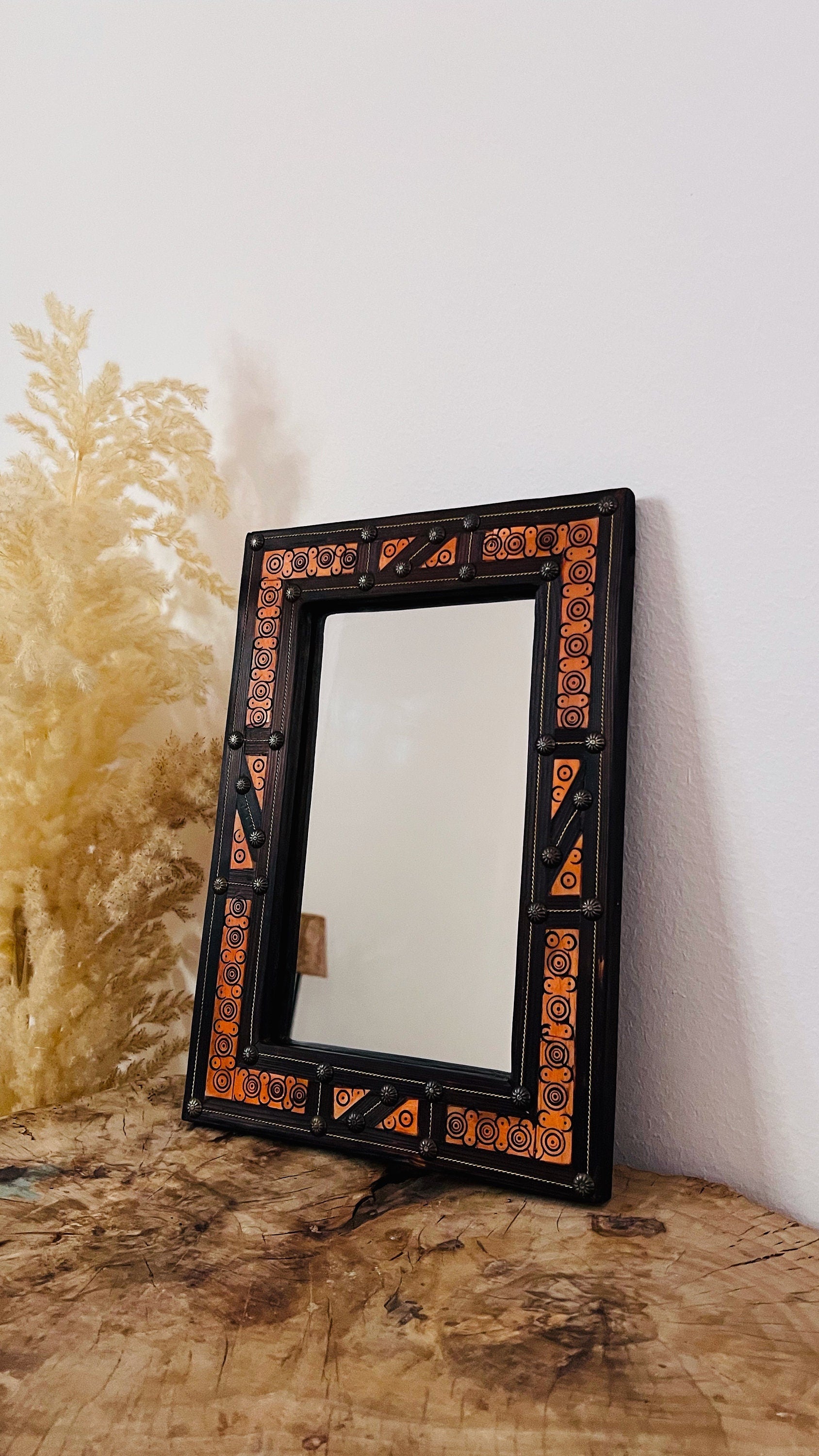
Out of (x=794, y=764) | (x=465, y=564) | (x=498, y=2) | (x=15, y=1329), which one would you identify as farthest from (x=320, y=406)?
(x=15, y=1329)

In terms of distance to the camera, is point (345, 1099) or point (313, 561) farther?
point (313, 561)

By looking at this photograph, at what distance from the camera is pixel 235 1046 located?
120 centimetres

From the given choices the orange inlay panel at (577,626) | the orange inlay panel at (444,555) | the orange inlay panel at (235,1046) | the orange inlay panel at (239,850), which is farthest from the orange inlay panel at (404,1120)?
the orange inlay panel at (444,555)

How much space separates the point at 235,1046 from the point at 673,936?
22.2 inches

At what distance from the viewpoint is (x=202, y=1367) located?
68 centimetres

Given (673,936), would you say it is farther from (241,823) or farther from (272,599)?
(272,599)

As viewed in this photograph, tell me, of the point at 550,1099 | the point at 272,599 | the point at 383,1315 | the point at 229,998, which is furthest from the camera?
the point at 272,599

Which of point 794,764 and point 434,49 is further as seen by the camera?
point 434,49

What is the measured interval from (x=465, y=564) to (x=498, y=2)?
2.79ft

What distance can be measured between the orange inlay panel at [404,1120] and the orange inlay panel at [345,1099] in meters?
0.04

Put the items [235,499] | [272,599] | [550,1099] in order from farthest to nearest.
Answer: [235,499] < [272,599] < [550,1099]

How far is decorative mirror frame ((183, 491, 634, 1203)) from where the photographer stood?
102 cm

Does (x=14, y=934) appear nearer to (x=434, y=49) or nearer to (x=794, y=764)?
(x=794, y=764)

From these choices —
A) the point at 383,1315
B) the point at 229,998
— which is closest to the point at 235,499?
the point at 229,998
